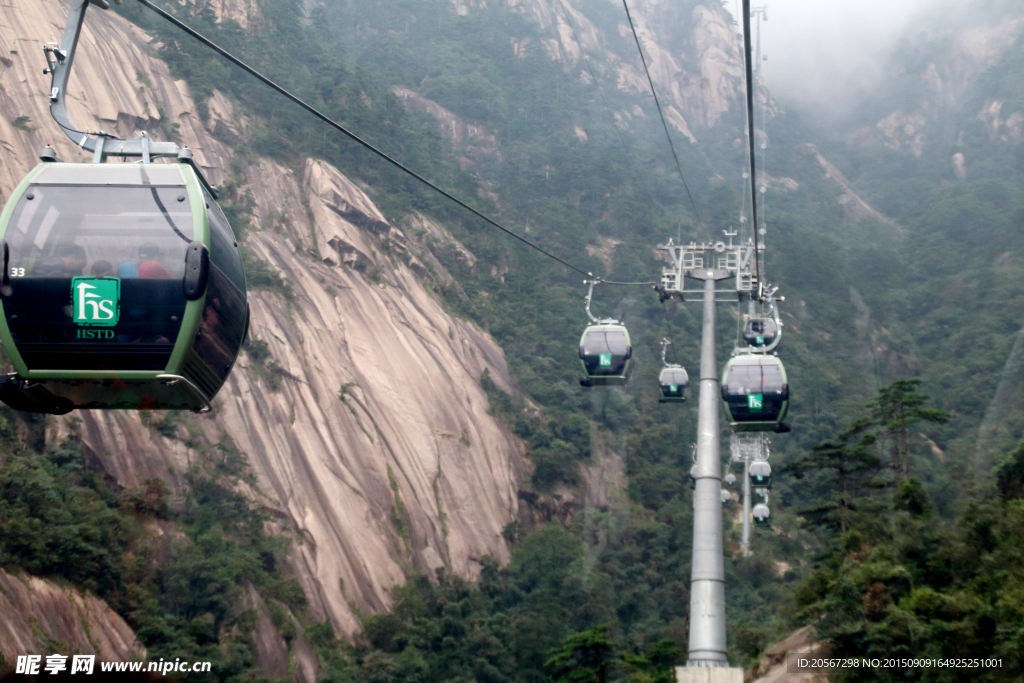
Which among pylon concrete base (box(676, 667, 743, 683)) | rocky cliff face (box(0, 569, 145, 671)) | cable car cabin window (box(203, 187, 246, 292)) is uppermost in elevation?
cable car cabin window (box(203, 187, 246, 292))

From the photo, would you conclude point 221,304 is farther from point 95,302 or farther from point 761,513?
point 761,513

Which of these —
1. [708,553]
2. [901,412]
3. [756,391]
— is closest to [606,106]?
[901,412]

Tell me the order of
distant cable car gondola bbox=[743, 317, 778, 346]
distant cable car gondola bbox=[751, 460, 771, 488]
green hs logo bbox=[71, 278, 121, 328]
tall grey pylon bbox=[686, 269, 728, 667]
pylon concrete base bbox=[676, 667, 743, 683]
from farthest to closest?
distant cable car gondola bbox=[751, 460, 771, 488] → distant cable car gondola bbox=[743, 317, 778, 346] → tall grey pylon bbox=[686, 269, 728, 667] → pylon concrete base bbox=[676, 667, 743, 683] → green hs logo bbox=[71, 278, 121, 328]

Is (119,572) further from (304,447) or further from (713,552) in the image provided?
(713,552)

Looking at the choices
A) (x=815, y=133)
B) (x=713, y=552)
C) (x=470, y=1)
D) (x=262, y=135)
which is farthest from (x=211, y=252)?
(x=815, y=133)

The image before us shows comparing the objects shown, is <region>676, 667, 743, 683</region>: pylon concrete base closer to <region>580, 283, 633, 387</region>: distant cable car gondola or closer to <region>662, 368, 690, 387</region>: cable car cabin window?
<region>580, 283, 633, 387</region>: distant cable car gondola

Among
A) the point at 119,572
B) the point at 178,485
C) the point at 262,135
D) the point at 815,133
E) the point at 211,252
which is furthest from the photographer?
the point at 815,133

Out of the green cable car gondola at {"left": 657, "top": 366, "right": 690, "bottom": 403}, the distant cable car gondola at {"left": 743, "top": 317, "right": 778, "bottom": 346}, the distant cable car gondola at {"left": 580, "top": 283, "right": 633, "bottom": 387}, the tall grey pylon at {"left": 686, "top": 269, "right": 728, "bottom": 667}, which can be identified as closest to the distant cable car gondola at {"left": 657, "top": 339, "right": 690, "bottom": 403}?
the green cable car gondola at {"left": 657, "top": 366, "right": 690, "bottom": 403}
